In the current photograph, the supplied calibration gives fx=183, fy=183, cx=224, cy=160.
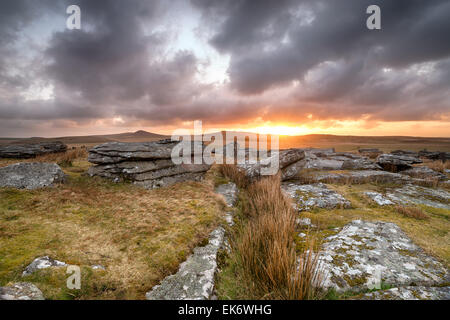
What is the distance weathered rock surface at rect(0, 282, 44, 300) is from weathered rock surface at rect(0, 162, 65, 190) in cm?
Result: 460

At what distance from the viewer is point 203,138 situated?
10.4 m

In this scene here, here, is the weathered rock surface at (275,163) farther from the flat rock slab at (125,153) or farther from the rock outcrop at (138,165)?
the flat rock slab at (125,153)

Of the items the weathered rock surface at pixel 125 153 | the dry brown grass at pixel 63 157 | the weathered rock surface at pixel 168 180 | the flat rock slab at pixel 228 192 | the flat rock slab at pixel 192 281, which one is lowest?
the flat rock slab at pixel 192 281

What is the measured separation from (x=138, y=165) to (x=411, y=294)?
25.7 feet

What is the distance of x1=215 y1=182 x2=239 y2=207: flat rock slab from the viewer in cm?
646

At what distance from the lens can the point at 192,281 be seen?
2.74 metres

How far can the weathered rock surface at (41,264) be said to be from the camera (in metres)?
2.59

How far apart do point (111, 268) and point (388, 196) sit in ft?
24.9

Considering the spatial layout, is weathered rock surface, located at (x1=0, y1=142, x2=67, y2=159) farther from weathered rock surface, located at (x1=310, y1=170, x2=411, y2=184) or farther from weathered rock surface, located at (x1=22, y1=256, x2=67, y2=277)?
weathered rock surface, located at (x1=310, y1=170, x2=411, y2=184)

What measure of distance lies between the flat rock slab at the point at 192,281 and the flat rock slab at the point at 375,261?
169 cm

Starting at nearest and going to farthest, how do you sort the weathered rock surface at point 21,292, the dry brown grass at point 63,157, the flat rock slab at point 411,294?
the weathered rock surface at point 21,292 → the flat rock slab at point 411,294 → the dry brown grass at point 63,157

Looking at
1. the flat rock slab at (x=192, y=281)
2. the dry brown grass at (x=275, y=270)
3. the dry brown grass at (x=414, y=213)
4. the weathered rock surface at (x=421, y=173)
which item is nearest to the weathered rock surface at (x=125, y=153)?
the flat rock slab at (x=192, y=281)

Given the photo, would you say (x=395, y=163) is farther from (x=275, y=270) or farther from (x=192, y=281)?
(x=192, y=281)
